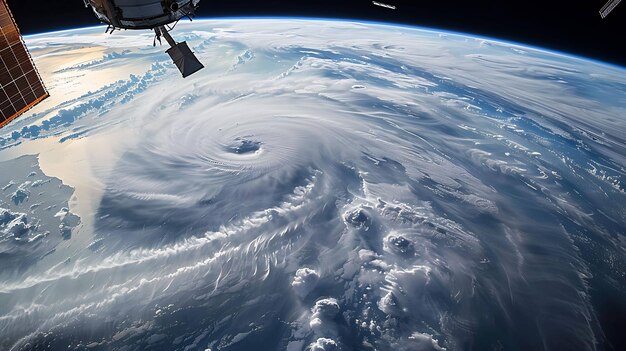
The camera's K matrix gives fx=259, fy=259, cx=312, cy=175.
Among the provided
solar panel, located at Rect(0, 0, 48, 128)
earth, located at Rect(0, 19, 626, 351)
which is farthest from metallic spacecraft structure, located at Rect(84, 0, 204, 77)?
earth, located at Rect(0, 19, 626, 351)

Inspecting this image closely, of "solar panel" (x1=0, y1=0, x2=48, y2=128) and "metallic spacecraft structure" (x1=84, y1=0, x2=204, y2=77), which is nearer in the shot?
"metallic spacecraft structure" (x1=84, y1=0, x2=204, y2=77)

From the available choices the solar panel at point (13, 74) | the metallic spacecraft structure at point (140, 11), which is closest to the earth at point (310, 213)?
the solar panel at point (13, 74)

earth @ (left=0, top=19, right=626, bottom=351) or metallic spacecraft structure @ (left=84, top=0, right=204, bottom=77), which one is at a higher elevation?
metallic spacecraft structure @ (left=84, top=0, right=204, bottom=77)

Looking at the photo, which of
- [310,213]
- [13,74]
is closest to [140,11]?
[13,74]

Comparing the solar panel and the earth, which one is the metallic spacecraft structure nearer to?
the solar panel

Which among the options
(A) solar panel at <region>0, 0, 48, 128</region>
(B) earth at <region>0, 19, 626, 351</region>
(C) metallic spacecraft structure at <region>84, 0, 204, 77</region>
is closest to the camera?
(C) metallic spacecraft structure at <region>84, 0, 204, 77</region>

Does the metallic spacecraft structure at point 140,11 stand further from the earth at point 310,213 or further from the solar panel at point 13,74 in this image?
the earth at point 310,213

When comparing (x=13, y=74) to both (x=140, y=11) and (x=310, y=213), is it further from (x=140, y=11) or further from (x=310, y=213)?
(x=310, y=213)
